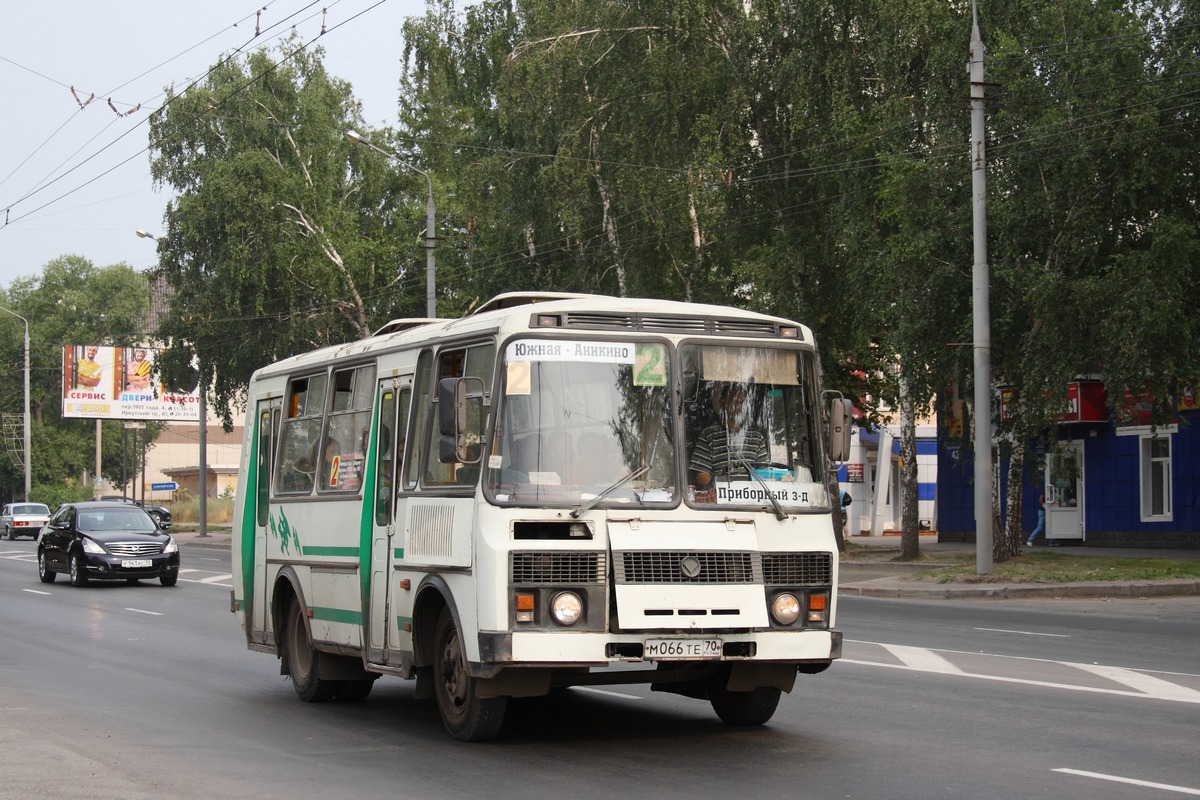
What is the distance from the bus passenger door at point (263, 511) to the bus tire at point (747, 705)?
4.63 m

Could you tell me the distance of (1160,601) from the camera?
79.5ft

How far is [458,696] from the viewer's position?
33.2ft

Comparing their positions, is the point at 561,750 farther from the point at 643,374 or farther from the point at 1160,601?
Result: the point at 1160,601

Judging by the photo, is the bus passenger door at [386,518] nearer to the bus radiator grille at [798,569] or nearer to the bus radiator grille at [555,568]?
the bus radiator grille at [555,568]

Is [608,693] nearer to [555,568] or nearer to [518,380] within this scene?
[555,568]

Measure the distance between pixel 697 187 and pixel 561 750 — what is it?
27908 mm

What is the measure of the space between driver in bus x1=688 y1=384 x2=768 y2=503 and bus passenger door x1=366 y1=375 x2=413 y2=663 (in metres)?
2.32

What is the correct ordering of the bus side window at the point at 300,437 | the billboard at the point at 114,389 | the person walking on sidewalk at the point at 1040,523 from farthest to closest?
the billboard at the point at 114,389, the person walking on sidewalk at the point at 1040,523, the bus side window at the point at 300,437

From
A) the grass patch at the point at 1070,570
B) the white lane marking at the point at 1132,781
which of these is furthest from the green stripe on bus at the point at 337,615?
the grass patch at the point at 1070,570

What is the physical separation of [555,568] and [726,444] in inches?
55.7

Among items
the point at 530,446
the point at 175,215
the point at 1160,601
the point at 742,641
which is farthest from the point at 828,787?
the point at 175,215

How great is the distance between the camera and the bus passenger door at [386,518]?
1099 centimetres

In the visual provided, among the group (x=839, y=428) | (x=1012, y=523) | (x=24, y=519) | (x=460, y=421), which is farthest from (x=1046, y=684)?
(x=24, y=519)

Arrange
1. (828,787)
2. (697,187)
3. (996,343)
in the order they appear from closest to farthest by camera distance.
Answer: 1. (828,787)
2. (996,343)
3. (697,187)
